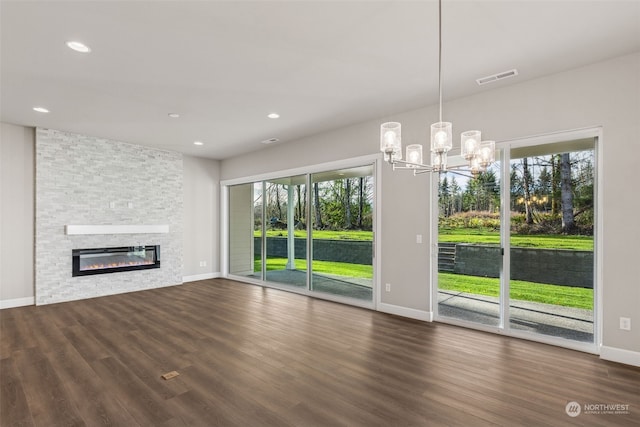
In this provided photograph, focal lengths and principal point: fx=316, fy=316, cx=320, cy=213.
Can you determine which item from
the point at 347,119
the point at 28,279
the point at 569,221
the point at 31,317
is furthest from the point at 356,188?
the point at 28,279

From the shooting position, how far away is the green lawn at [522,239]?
3.45 metres

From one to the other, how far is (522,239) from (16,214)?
7.47 m

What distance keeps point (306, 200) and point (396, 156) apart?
3.74m

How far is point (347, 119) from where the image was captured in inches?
193

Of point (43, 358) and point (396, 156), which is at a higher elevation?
point (396, 156)

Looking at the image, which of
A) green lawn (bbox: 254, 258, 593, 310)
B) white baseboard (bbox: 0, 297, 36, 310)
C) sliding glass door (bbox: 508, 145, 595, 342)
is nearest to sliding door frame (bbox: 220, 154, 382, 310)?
green lawn (bbox: 254, 258, 593, 310)

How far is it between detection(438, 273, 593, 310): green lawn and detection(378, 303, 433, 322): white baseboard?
43 centimetres

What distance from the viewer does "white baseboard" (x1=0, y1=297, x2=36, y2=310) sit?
5.00m

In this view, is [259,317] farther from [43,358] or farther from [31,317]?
[31,317]

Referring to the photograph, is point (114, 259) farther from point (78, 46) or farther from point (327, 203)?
point (78, 46)

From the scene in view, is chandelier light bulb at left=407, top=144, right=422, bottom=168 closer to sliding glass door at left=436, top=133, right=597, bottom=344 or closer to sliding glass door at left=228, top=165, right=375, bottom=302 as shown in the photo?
sliding glass door at left=436, top=133, right=597, bottom=344

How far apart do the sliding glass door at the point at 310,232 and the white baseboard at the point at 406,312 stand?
15.6 inches

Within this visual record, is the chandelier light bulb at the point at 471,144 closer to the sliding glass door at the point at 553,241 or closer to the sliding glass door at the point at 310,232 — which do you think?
the sliding glass door at the point at 553,241

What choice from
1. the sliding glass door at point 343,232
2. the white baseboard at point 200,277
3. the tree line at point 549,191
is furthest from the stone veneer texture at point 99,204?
the tree line at point 549,191
